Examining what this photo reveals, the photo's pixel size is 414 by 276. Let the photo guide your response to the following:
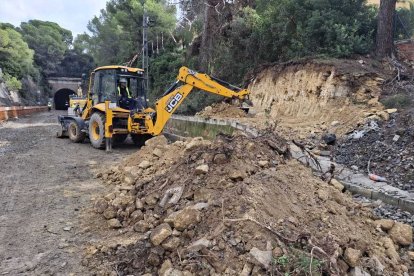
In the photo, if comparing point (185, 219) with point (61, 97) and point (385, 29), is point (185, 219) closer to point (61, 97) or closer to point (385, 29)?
point (385, 29)

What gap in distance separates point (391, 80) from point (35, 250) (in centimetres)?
896

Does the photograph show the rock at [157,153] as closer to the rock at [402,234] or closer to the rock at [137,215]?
the rock at [137,215]

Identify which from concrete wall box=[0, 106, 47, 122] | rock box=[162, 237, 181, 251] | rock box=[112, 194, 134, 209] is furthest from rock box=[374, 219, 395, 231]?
concrete wall box=[0, 106, 47, 122]

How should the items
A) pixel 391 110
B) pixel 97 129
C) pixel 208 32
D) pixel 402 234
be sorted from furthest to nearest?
pixel 208 32 → pixel 97 129 → pixel 391 110 → pixel 402 234

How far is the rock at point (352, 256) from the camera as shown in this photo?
319 centimetres

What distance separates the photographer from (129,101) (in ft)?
33.9

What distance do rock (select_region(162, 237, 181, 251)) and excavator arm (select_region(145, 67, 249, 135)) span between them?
614cm

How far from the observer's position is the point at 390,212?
14.4ft

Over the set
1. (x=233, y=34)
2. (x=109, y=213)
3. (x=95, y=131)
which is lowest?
→ (x=109, y=213)

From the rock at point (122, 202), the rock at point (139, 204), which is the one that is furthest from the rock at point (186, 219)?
the rock at point (122, 202)

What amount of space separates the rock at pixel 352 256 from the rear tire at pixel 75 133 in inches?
380

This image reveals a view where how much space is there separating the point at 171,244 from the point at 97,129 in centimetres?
768

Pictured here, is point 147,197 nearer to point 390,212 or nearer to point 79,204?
point 79,204

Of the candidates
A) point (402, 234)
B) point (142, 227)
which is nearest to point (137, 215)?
point (142, 227)
